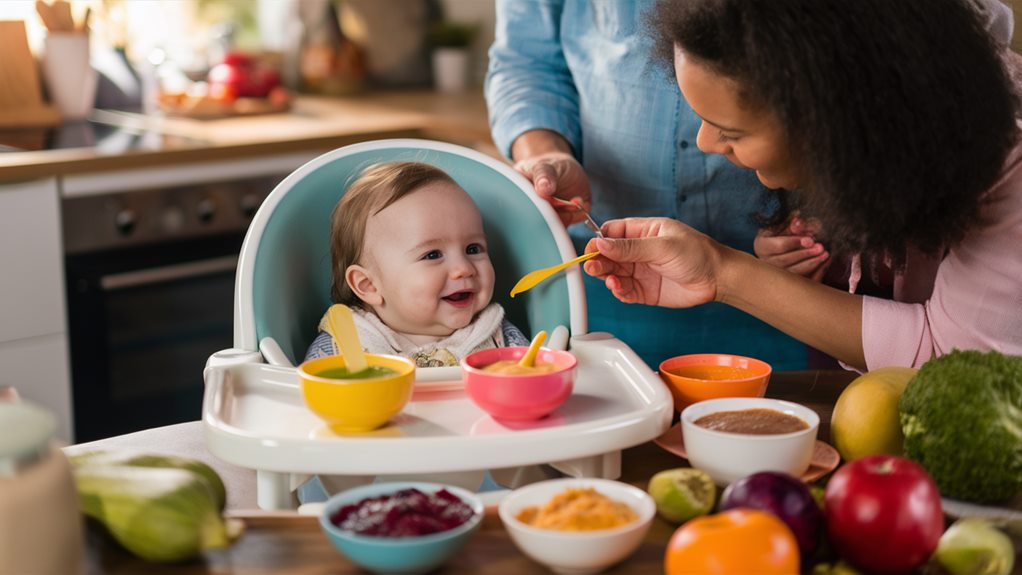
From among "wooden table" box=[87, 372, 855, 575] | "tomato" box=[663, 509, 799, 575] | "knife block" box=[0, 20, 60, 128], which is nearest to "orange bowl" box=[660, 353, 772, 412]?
"wooden table" box=[87, 372, 855, 575]

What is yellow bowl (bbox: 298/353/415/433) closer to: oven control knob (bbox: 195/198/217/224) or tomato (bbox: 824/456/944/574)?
tomato (bbox: 824/456/944/574)

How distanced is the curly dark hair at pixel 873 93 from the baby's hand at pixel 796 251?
384mm

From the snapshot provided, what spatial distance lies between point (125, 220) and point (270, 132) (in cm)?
42

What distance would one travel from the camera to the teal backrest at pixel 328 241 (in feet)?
4.75

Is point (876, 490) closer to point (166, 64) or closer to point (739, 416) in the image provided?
point (739, 416)

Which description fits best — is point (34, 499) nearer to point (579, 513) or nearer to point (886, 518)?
point (579, 513)

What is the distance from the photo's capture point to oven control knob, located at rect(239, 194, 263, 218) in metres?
2.76

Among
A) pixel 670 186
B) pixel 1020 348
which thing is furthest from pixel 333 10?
pixel 1020 348

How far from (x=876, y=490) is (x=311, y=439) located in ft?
1.63

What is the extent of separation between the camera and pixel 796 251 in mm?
1700

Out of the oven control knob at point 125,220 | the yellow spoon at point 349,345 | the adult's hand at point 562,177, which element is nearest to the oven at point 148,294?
the oven control knob at point 125,220

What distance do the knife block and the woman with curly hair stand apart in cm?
194

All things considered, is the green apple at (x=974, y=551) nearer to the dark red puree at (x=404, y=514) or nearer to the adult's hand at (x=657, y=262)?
the dark red puree at (x=404, y=514)

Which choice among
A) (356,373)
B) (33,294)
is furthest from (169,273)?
(356,373)
